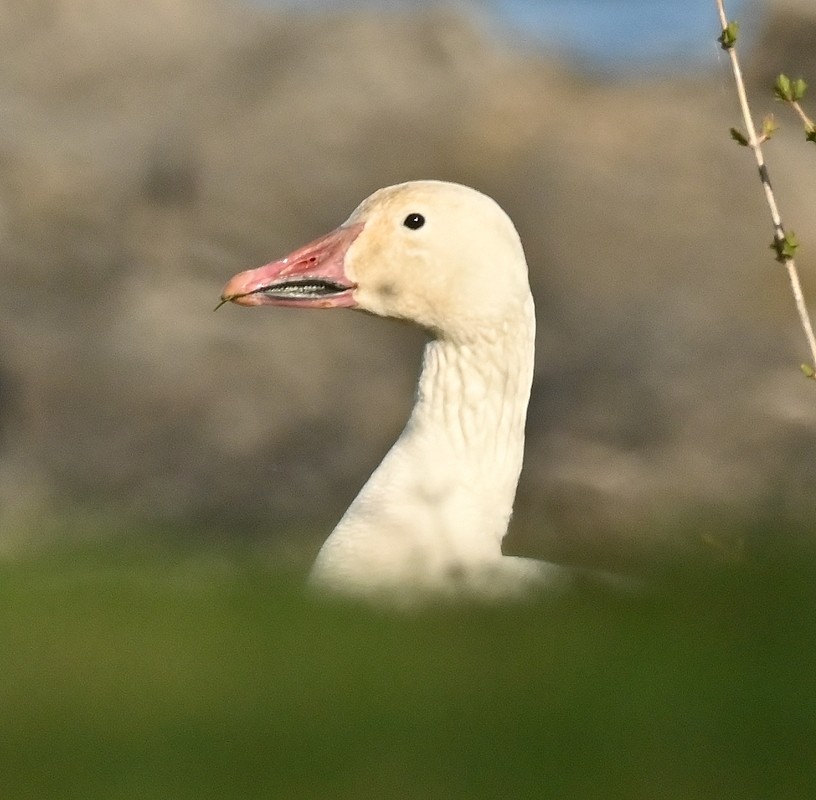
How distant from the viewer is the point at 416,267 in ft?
23.5

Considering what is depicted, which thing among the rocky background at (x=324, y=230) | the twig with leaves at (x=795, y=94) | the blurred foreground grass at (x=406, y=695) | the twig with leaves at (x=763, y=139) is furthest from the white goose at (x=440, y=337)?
the rocky background at (x=324, y=230)

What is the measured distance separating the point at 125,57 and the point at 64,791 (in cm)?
2267

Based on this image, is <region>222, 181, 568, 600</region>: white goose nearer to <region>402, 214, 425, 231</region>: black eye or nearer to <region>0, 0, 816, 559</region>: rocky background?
<region>402, 214, 425, 231</region>: black eye

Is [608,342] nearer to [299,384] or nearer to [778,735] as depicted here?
[299,384]

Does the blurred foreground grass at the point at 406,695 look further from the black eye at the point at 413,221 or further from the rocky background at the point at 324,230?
the rocky background at the point at 324,230

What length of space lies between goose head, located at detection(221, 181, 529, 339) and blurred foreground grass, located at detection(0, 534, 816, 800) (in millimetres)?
2855

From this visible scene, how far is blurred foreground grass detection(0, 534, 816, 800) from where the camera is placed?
3.11 meters

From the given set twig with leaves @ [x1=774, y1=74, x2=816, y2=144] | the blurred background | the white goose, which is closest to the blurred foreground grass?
the blurred background

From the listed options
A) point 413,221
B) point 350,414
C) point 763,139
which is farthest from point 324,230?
point 763,139

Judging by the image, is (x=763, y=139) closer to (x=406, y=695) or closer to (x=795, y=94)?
(x=795, y=94)

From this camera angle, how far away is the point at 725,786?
10.1 ft

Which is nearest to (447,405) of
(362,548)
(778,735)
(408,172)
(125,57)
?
(362,548)

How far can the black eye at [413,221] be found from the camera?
7203 mm

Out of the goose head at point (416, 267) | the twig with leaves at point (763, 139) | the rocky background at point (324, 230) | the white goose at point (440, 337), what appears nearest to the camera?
the white goose at point (440, 337)
